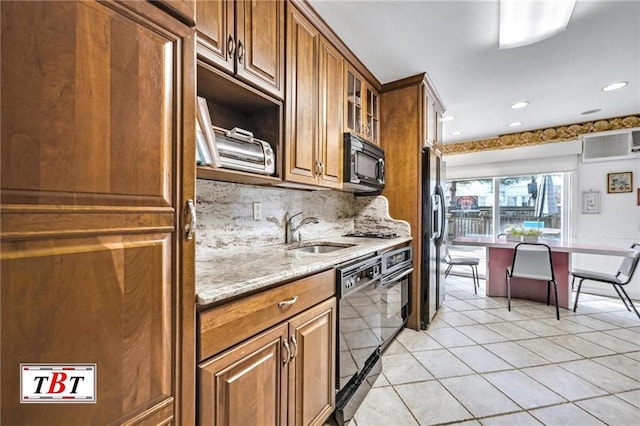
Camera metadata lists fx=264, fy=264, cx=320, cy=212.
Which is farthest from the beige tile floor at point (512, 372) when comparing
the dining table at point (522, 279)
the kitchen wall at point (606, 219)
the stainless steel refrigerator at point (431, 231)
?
the kitchen wall at point (606, 219)

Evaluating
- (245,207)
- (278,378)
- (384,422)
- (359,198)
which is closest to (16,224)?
(278,378)

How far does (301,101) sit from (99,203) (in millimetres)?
1331

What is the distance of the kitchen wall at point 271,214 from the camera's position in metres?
1.50

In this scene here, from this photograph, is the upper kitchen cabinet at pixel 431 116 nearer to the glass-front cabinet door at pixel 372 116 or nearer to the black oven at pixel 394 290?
the glass-front cabinet door at pixel 372 116

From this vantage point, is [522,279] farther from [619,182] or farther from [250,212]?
[250,212]

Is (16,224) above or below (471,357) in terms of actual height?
above

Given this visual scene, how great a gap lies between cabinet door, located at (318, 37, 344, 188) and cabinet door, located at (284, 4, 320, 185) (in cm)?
8

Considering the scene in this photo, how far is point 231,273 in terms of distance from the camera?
1.04 metres

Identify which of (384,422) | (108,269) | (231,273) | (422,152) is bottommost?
(384,422)

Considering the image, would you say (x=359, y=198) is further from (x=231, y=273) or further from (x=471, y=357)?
(x=231, y=273)

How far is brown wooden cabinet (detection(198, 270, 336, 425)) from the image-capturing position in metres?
0.82

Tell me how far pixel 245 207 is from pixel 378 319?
3.94 ft

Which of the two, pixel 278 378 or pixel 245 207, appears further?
pixel 245 207

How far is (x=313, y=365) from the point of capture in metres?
1.23
